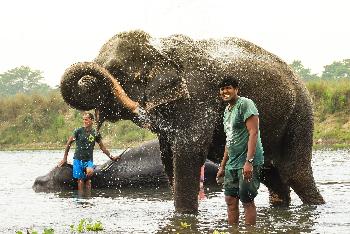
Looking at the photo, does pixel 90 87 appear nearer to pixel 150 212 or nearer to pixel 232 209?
pixel 150 212

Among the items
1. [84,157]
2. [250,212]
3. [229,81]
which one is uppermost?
[229,81]

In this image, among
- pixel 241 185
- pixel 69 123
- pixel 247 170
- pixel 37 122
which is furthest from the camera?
pixel 37 122

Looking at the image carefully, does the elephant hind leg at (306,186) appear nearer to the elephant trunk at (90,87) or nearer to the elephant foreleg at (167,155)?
the elephant foreleg at (167,155)

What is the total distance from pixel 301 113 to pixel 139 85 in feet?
7.39

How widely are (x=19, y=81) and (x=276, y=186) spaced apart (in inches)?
3940

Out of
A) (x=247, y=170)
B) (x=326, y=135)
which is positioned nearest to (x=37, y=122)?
(x=326, y=135)

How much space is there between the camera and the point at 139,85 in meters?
8.66

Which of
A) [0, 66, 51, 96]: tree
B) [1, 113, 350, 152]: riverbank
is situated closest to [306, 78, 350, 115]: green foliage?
[1, 113, 350, 152]: riverbank

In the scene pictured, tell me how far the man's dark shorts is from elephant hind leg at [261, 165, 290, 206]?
2422 mm

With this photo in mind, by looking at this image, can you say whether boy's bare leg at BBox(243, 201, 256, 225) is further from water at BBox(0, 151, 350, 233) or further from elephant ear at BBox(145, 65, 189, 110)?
elephant ear at BBox(145, 65, 189, 110)

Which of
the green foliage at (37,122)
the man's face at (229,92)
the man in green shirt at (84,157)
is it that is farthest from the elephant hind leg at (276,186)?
the green foliage at (37,122)

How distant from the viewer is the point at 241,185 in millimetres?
7352

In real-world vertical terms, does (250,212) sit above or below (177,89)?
below

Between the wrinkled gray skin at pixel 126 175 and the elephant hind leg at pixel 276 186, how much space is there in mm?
3668
